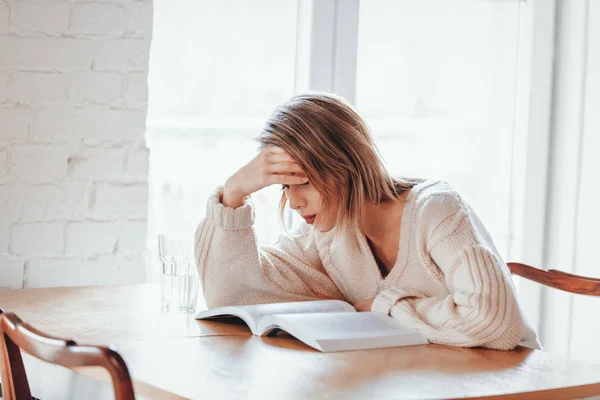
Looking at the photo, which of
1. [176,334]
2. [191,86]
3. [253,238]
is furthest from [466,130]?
[176,334]

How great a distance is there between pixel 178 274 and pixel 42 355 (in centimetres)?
79

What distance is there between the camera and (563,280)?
216 cm

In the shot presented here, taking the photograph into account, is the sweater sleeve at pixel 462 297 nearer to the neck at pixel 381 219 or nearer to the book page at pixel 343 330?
the book page at pixel 343 330

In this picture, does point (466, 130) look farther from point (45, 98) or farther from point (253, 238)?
point (45, 98)

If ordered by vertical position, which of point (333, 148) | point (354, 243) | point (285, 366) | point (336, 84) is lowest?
point (285, 366)

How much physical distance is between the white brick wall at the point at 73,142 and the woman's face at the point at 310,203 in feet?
1.88

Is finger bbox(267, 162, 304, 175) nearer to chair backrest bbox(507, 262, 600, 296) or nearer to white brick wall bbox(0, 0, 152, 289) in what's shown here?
white brick wall bbox(0, 0, 152, 289)

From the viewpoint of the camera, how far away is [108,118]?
2.19m

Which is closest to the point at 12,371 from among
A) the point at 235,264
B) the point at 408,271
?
the point at 235,264

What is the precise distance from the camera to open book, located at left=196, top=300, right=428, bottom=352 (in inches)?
59.4

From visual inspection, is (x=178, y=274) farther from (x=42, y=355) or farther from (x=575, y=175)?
(x=575, y=175)

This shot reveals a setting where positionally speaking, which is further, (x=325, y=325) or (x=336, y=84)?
(x=336, y=84)

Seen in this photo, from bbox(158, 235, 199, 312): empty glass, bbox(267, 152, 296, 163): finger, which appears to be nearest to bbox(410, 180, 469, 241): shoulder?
bbox(267, 152, 296, 163): finger

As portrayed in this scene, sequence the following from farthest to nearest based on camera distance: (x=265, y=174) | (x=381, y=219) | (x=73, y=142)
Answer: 1. (x=73, y=142)
2. (x=381, y=219)
3. (x=265, y=174)
